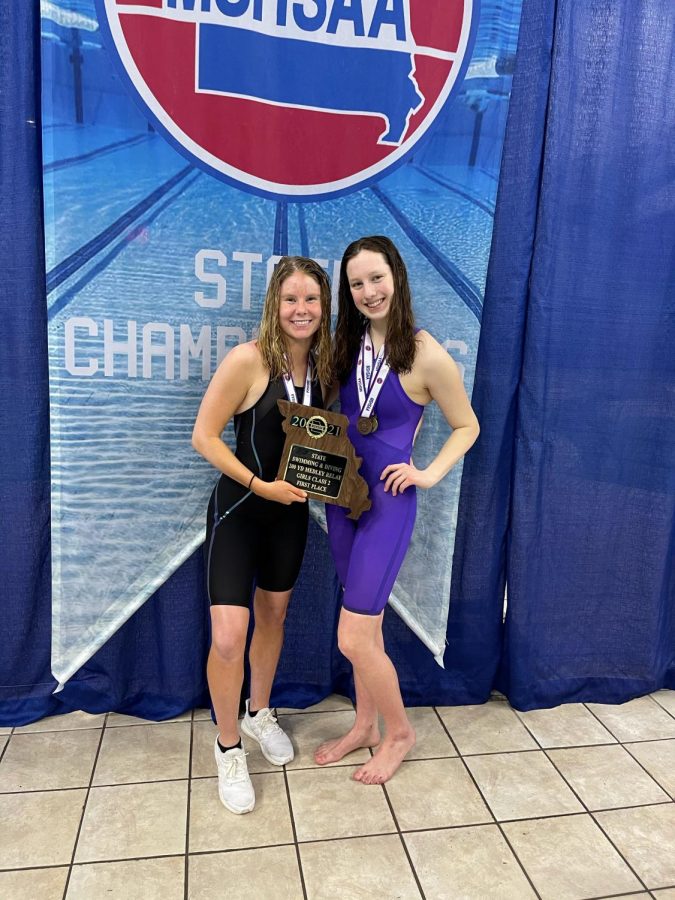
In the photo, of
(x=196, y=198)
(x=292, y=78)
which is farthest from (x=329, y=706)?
(x=292, y=78)

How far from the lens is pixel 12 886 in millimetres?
1744

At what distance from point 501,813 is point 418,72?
7.27ft

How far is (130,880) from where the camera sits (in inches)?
69.9

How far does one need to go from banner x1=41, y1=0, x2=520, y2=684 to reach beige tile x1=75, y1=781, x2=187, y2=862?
1.44 feet

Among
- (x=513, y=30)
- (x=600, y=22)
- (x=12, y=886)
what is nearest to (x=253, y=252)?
(x=513, y=30)

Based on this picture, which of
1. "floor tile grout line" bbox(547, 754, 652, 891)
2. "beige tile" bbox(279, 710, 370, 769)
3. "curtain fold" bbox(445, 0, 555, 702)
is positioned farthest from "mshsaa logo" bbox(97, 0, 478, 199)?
"floor tile grout line" bbox(547, 754, 652, 891)

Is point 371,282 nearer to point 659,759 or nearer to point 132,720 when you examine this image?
point 132,720

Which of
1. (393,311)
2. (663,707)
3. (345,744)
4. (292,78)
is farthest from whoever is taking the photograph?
(663,707)

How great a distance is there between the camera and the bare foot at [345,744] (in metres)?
2.27

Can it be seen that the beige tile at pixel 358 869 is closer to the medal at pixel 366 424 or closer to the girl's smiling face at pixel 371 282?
the medal at pixel 366 424

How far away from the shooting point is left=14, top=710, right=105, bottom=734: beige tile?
7.80ft

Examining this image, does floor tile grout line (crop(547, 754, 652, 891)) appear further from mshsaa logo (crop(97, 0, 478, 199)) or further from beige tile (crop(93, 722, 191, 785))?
mshsaa logo (crop(97, 0, 478, 199))

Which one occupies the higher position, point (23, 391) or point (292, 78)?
point (292, 78)

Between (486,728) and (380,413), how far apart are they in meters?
1.26
